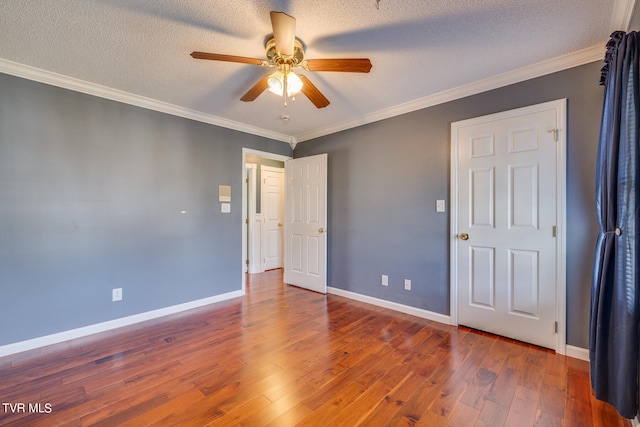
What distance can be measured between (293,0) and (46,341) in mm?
3405

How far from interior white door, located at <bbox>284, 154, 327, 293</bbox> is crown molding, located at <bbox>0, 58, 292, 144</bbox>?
913 millimetres

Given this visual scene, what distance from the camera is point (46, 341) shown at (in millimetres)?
2412

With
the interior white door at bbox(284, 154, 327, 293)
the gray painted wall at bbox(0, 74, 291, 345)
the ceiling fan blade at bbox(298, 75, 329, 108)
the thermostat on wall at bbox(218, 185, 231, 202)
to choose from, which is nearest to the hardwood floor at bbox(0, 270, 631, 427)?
the gray painted wall at bbox(0, 74, 291, 345)

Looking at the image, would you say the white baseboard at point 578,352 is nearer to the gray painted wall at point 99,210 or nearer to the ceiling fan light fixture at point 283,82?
the ceiling fan light fixture at point 283,82

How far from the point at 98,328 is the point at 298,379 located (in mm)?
2166

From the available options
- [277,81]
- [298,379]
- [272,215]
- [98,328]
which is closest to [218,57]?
[277,81]

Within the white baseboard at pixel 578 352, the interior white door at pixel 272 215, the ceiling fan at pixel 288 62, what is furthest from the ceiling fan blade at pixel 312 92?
the interior white door at pixel 272 215

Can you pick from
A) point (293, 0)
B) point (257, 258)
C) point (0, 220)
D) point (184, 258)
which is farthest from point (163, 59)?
point (257, 258)

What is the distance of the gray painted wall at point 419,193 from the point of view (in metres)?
2.13

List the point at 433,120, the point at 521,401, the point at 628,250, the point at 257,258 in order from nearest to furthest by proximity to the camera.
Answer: the point at 628,250, the point at 521,401, the point at 433,120, the point at 257,258

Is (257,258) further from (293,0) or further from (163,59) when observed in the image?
(293,0)

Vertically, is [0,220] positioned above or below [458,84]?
below

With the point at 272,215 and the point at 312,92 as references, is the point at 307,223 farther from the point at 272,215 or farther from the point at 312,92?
the point at 312,92

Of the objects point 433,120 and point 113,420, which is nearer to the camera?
point 113,420
